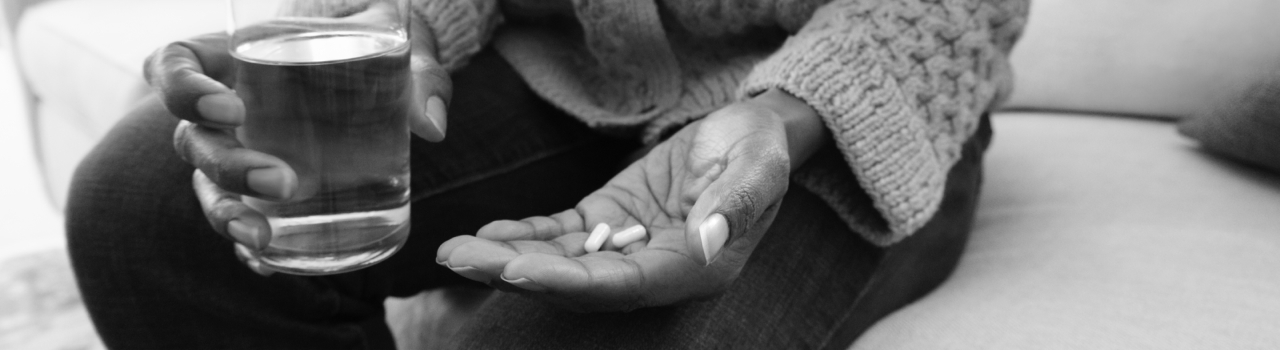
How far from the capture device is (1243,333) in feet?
2.06

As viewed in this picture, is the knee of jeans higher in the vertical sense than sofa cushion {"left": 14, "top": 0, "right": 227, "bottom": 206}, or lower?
higher

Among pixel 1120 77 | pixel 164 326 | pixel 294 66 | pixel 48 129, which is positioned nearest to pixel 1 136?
pixel 48 129

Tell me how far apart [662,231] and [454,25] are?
320 mm

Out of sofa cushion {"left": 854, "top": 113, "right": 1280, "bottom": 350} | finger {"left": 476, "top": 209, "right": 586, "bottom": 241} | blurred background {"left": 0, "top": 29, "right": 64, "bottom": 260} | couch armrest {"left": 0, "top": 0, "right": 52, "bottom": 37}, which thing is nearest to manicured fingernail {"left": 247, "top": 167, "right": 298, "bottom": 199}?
finger {"left": 476, "top": 209, "right": 586, "bottom": 241}

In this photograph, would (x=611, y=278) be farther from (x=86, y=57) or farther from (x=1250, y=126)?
(x=86, y=57)

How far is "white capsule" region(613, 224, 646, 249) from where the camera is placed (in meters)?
0.52

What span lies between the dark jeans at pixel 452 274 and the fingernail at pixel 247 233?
0.47 feet

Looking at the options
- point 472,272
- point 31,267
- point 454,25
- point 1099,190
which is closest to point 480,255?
point 472,272

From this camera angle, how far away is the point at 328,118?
45 centimetres

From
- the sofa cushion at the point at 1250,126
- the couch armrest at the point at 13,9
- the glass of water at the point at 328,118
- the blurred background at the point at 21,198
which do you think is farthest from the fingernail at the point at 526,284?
the couch armrest at the point at 13,9

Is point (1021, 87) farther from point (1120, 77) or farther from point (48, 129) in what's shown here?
point (48, 129)

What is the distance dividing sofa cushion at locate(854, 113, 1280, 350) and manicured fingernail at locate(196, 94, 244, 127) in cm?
46

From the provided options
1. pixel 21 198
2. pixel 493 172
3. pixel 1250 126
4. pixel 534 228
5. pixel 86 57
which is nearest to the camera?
pixel 534 228

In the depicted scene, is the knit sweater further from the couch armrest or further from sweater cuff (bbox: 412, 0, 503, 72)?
the couch armrest
